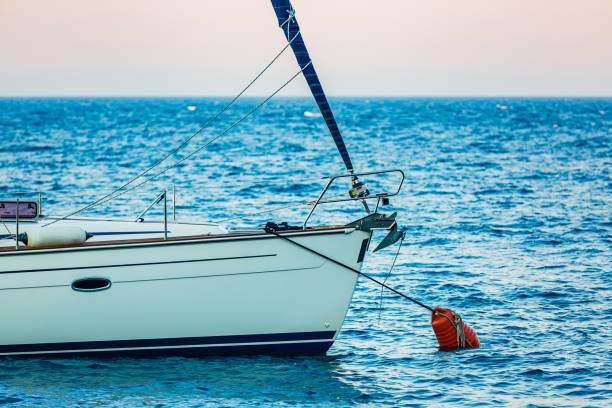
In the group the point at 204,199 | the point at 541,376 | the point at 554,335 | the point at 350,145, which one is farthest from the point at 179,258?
the point at 350,145

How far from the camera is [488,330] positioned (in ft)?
42.9

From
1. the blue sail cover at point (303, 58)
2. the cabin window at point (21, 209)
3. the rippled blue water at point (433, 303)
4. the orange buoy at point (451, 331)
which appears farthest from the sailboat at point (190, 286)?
the orange buoy at point (451, 331)

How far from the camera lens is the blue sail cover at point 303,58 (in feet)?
33.4

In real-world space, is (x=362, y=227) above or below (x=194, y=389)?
above

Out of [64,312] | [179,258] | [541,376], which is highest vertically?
[179,258]

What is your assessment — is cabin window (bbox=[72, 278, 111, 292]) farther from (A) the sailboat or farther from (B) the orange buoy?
(B) the orange buoy

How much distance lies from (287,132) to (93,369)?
68.3 metres

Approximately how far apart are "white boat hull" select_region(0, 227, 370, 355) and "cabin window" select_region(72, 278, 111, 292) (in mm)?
54

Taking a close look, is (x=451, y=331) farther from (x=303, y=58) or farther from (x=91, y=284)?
(x=91, y=284)

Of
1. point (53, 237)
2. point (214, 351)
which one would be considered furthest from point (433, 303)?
point (53, 237)

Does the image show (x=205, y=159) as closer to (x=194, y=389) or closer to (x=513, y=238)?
(x=513, y=238)

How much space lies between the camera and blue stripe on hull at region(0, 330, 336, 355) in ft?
35.6

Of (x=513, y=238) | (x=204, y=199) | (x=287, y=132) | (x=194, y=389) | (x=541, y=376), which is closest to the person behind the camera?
(x=194, y=389)

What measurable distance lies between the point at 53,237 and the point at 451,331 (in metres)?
6.23
